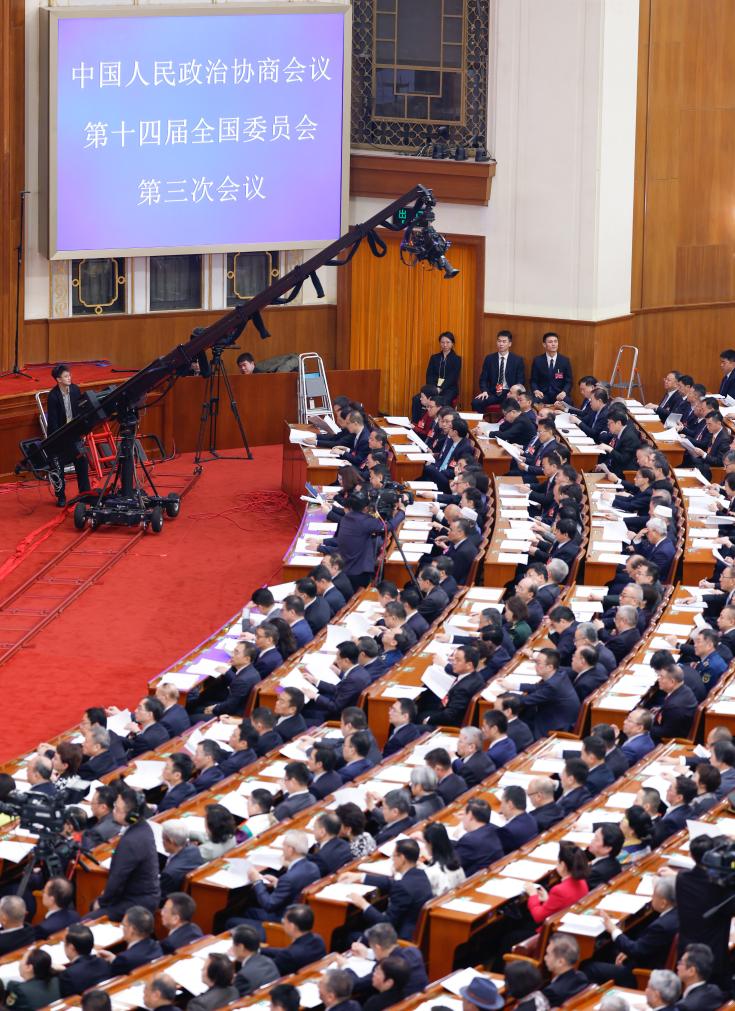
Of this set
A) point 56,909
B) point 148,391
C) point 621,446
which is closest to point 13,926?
point 56,909

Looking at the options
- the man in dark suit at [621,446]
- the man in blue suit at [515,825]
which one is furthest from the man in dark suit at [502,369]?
the man in blue suit at [515,825]

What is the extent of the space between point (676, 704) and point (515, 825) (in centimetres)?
180

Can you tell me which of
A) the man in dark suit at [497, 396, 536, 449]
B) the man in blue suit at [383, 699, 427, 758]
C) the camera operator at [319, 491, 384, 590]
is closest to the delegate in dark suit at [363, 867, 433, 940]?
the man in blue suit at [383, 699, 427, 758]

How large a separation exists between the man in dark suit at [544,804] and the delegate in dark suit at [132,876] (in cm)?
195

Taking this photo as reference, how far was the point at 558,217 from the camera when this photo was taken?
19.8 metres

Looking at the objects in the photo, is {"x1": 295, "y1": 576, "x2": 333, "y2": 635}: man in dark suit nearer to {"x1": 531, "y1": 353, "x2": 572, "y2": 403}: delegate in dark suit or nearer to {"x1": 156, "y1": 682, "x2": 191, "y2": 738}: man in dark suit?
{"x1": 156, "y1": 682, "x2": 191, "y2": 738}: man in dark suit

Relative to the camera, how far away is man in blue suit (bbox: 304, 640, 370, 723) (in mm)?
11195

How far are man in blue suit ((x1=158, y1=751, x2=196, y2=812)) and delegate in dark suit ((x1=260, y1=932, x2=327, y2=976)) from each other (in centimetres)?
176

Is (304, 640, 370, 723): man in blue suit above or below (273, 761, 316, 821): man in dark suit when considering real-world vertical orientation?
above

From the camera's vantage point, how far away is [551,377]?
19.4m

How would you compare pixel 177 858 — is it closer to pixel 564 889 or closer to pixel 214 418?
pixel 564 889

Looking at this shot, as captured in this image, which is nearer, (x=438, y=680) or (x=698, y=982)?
(x=698, y=982)

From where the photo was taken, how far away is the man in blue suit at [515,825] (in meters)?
9.12

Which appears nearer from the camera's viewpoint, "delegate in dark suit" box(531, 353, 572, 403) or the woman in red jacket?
the woman in red jacket
